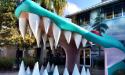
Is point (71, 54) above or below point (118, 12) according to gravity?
below

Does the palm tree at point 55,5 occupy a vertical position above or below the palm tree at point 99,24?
above

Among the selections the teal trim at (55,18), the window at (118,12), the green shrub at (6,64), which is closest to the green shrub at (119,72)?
the teal trim at (55,18)

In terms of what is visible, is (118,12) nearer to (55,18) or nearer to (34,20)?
(55,18)

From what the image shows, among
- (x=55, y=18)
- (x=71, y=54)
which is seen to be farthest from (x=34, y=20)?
(x=71, y=54)

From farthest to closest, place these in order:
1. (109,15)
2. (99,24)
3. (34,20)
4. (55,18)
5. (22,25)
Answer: (99,24) → (109,15) → (22,25) → (55,18) → (34,20)

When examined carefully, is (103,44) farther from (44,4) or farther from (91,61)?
(44,4)

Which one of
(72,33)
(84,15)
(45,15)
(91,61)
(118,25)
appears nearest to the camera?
(45,15)

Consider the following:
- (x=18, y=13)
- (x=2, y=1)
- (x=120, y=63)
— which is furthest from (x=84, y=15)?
(x=18, y=13)

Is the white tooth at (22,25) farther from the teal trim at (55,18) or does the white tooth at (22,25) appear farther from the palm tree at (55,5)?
the palm tree at (55,5)

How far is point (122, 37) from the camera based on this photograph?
14.9m

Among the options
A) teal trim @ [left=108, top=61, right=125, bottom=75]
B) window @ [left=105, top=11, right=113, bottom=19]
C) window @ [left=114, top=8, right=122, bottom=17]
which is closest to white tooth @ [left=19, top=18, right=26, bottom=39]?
teal trim @ [left=108, top=61, right=125, bottom=75]

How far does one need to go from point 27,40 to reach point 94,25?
588 centimetres

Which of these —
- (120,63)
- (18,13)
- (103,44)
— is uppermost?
(18,13)

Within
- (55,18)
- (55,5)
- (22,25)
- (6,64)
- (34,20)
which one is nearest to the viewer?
(34,20)
